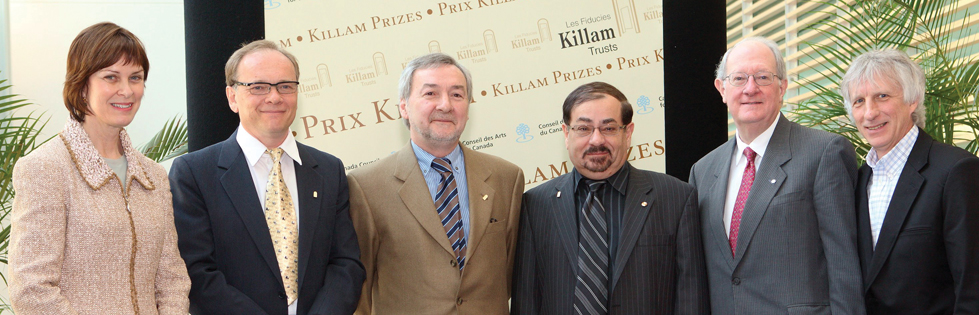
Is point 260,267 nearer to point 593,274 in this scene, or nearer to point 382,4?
point 593,274

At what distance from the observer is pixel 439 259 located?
277 centimetres

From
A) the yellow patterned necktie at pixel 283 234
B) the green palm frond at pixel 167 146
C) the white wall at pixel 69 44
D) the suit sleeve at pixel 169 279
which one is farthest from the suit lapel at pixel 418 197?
the white wall at pixel 69 44

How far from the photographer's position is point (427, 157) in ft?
9.55

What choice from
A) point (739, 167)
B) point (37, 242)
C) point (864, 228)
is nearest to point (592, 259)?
point (739, 167)

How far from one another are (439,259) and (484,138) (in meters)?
1.35

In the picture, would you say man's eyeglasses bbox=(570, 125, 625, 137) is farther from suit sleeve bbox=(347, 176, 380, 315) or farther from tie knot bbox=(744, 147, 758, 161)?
suit sleeve bbox=(347, 176, 380, 315)

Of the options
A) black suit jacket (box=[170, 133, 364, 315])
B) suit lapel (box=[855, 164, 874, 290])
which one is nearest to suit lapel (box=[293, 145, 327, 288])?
black suit jacket (box=[170, 133, 364, 315])

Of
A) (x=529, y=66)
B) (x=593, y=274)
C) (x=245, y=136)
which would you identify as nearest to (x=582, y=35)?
(x=529, y=66)

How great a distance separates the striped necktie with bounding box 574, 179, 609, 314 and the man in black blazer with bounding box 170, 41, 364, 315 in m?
0.82

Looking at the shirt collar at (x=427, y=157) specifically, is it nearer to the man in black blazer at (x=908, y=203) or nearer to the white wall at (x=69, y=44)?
the man in black blazer at (x=908, y=203)

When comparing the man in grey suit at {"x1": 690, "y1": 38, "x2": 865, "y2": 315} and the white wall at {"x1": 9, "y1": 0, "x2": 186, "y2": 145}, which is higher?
the white wall at {"x1": 9, "y1": 0, "x2": 186, "y2": 145}

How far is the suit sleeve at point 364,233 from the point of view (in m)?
2.85

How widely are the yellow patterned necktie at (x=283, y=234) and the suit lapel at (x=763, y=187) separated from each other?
1.57m

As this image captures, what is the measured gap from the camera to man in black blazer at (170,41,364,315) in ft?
8.11
